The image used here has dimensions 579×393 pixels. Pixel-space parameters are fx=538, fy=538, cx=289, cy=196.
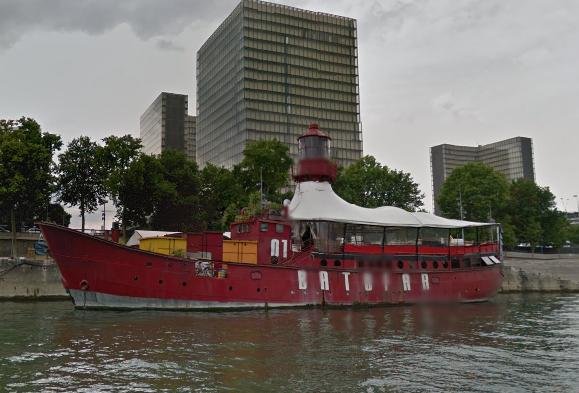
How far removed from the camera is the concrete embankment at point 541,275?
5459cm

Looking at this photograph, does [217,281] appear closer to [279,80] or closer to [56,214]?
[56,214]

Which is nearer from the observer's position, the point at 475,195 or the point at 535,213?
the point at 475,195

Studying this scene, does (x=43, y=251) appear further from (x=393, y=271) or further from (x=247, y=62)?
(x=247, y=62)

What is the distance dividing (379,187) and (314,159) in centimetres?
3033

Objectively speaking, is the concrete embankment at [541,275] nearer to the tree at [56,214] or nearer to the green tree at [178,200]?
the green tree at [178,200]

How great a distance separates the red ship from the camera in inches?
1190

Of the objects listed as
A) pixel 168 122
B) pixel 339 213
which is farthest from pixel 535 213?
pixel 168 122

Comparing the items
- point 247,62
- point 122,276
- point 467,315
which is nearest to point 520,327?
point 467,315

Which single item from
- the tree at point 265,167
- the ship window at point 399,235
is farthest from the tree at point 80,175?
the ship window at point 399,235

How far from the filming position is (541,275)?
55.6 m

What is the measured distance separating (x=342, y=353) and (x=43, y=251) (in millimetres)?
36936

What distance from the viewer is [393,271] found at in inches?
1495

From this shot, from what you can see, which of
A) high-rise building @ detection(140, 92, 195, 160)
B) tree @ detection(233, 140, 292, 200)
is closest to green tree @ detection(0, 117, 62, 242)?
tree @ detection(233, 140, 292, 200)

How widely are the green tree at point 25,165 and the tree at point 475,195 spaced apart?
52367 mm
